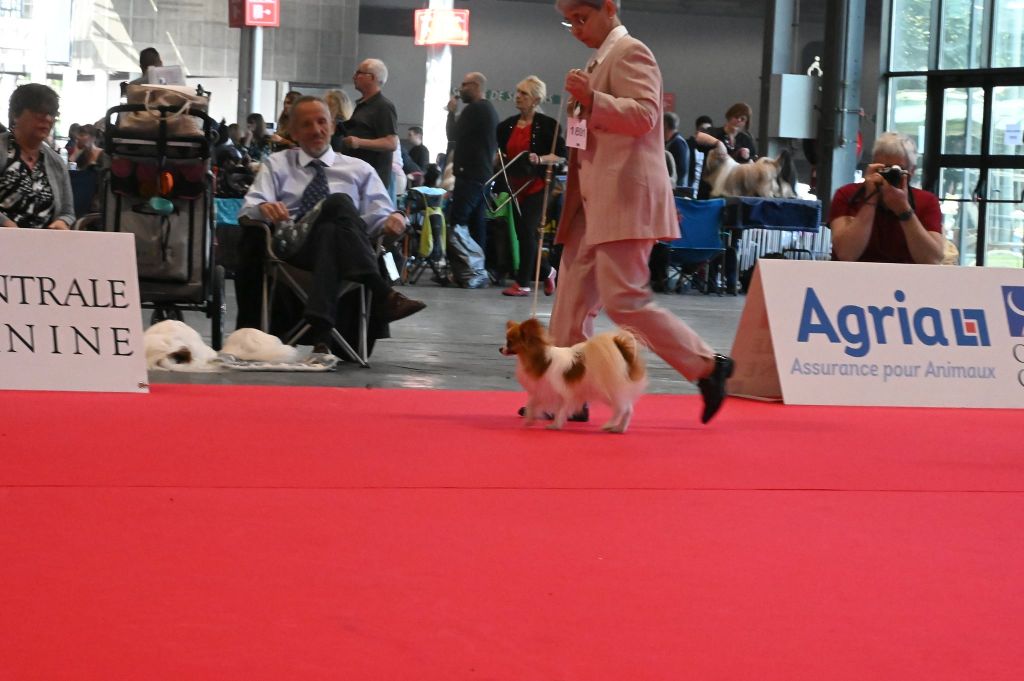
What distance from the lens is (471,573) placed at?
2312mm

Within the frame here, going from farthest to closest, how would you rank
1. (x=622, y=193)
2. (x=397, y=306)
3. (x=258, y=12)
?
1. (x=258, y=12)
2. (x=397, y=306)
3. (x=622, y=193)

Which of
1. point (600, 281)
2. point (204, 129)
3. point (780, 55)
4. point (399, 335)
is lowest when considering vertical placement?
point (399, 335)

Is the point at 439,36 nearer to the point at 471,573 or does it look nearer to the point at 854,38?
the point at 854,38

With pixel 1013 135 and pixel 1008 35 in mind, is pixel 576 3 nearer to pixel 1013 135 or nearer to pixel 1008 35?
pixel 1013 135

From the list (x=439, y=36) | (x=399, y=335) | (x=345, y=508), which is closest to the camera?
(x=345, y=508)

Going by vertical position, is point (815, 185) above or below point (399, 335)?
above

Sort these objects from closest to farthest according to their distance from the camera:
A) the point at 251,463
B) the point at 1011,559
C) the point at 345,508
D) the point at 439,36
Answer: the point at 1011,559
the point at 345,508
the point at 251,463
the point at 439,36

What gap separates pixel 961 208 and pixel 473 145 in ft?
25.6

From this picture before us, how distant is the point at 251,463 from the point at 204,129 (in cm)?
266

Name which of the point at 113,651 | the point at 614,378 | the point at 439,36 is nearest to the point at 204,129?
the point at 614,378

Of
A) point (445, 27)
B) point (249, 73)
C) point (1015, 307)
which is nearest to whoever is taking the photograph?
point (1015, 307)

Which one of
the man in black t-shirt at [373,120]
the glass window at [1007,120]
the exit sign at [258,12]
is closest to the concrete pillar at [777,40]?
A: the glass window at [1007,120]

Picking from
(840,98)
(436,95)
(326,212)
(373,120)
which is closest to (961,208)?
(840,98)

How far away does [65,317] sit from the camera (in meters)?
4.72
